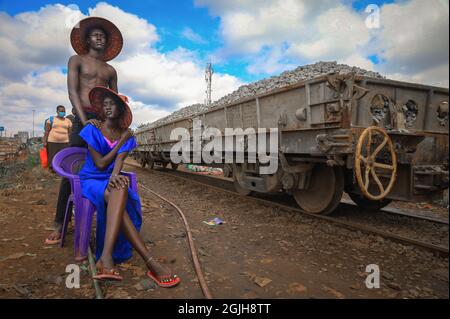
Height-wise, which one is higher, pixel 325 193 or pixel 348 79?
pixel 348 79

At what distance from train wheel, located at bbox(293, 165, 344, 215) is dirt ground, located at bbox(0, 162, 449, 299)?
1.13ft

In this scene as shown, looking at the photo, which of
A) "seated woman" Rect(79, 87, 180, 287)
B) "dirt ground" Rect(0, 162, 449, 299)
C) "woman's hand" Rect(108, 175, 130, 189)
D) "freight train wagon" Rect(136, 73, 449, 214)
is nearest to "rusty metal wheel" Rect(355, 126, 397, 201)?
"freight train wagon" Rect(136, 73, 449, 214)

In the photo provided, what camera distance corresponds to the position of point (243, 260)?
9.72 ft

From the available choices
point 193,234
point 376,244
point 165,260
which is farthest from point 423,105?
point 165,260

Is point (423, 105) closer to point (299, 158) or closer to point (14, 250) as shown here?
point (299, 158)

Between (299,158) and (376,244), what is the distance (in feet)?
5.55

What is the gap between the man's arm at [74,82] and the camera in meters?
2.98

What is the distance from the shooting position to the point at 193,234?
12.5ft

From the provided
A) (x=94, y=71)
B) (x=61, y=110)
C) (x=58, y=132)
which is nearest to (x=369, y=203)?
(x=94, y=71)

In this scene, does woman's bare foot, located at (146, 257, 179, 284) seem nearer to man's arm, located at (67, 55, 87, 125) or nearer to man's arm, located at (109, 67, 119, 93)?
man's arm, located at (67, 55, 87, 125)

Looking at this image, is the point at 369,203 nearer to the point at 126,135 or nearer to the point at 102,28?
the point at 126,135

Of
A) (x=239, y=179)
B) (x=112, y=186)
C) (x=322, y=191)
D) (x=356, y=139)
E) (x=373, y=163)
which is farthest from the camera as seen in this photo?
(x=239, y=179)

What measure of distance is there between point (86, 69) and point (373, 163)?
3484mm

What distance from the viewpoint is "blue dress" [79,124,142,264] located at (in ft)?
8.41
